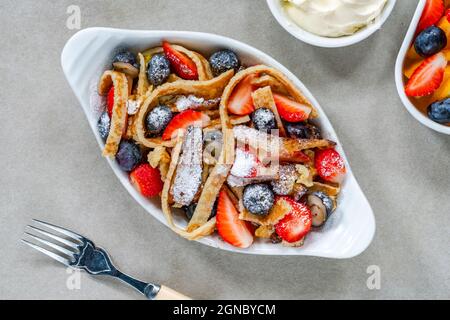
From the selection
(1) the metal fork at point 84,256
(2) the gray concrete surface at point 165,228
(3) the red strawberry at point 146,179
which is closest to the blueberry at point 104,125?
(3) the red strawberry at point 146,179

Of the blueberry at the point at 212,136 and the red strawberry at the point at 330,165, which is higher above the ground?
the blueberry at the point at 212,136

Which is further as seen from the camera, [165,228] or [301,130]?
[165,228]

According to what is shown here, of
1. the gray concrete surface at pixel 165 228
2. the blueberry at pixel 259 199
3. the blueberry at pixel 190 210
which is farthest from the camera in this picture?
the gray concrete surface at pixel 165 228

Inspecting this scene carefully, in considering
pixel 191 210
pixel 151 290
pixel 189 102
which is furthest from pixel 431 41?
pixel 151 290

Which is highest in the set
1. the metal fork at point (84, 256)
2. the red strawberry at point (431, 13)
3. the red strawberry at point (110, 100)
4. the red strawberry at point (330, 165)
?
the red strawberry at point (431, 13)

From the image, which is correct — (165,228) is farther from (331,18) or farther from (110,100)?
(331,18)

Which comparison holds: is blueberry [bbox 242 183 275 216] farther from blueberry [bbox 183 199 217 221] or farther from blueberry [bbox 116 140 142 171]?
blueberry [bbox 116 140 142 171]

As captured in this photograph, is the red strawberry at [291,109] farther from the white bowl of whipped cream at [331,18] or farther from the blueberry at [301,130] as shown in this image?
the white bowl of whipped cream at [331,18]
